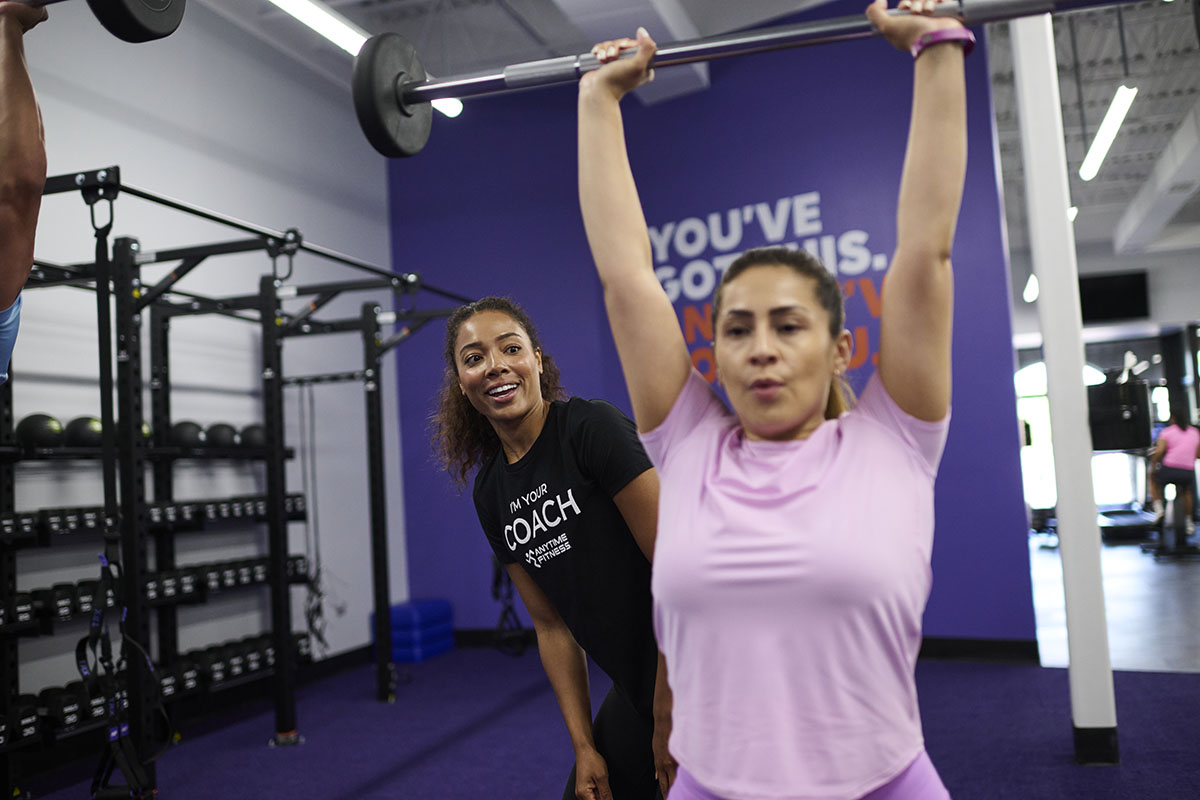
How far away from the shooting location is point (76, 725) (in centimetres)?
380

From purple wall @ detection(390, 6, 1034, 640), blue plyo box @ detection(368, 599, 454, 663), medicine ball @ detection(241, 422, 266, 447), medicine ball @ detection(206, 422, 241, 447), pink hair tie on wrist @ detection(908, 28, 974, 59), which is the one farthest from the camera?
blue plyo box @ detection(368, 599, 454, 663)

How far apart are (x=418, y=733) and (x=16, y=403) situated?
92.1 inches

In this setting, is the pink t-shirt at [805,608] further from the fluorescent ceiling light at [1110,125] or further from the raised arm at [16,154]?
the fluorescent ceiling light at [1110,125]

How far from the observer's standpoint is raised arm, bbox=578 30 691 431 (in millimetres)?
1137

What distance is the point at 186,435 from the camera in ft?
15.9

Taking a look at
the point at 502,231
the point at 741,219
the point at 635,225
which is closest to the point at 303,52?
the point at 502,231

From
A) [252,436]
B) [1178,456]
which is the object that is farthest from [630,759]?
[1178,456]

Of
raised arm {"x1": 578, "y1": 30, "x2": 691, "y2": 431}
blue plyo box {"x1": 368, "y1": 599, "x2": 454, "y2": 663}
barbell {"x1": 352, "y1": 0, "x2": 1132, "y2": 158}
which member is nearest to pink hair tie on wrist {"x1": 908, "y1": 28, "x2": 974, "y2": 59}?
barbell {"x1": 352, "y1": 0, "x2": 1132, "y2": 158}

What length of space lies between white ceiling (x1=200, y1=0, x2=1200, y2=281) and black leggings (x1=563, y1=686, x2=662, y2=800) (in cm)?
438

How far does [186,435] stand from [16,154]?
371 centimetres

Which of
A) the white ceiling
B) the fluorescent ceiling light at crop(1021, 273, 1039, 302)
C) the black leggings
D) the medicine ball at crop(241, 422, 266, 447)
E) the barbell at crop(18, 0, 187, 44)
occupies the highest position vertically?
the white ceiling

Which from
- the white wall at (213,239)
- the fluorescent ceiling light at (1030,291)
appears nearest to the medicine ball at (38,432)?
the white wall at (213,239)

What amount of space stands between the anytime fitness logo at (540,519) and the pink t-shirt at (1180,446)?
10233mm

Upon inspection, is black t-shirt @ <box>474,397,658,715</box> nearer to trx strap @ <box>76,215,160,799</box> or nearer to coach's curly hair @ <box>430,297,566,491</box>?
coach's curly hair @ <box>430,297,566,491</box>
